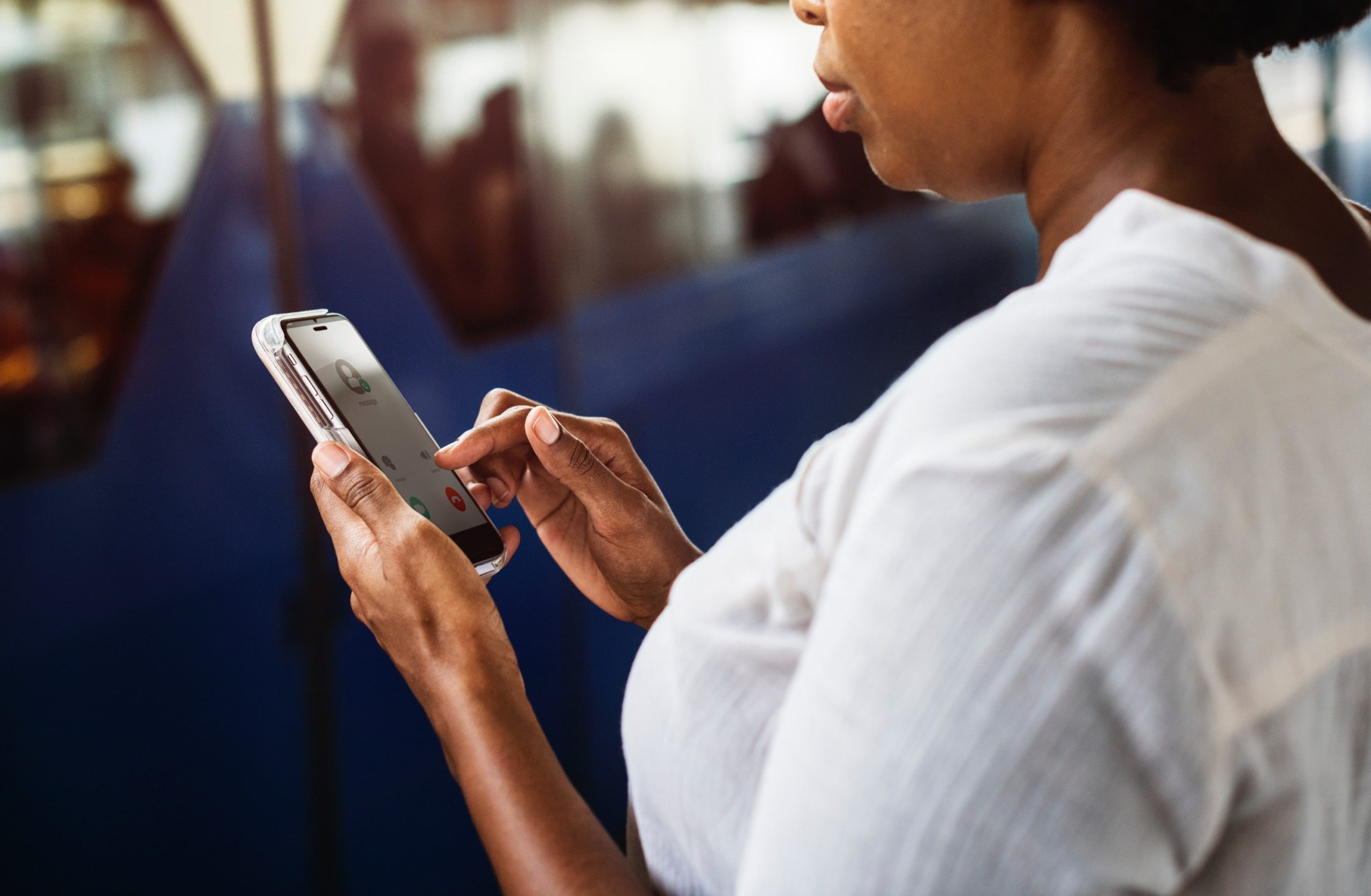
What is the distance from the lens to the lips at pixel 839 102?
2.71 ft

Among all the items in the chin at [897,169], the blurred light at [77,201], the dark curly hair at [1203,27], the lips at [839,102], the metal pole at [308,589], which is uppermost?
the dark curly hair at [1203,27]

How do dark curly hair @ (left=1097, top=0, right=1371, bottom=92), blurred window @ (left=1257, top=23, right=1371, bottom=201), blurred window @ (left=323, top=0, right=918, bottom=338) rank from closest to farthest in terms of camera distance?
dark curly hair @ (left=1097, top=0, right=1371, bottom=92) → blurred window @ (left=323, top=0, right=918, bottom=338) → blurred window @ (left=1257, top=23, right=1371, bottom=201)

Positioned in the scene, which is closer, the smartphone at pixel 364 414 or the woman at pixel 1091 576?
the woman at pixel 1091 576

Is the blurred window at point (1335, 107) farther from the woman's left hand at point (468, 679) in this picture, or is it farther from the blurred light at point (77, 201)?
the woman's left hand at point (468, 679)

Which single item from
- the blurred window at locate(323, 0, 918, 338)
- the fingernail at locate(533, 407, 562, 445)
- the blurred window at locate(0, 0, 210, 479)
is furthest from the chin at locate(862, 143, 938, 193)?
the blurred window at locate(323, 0, 918, 338)

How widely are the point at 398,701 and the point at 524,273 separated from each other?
959 millimetres

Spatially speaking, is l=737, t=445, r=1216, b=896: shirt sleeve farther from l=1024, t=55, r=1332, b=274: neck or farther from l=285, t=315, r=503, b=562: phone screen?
l=285, t=315, r=503, b=562: phone screen

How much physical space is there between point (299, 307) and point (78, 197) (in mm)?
395

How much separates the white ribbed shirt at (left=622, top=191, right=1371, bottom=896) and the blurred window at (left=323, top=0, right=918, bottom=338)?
6.13ft

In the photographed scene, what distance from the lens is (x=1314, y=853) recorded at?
57 cm

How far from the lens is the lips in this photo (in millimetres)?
826

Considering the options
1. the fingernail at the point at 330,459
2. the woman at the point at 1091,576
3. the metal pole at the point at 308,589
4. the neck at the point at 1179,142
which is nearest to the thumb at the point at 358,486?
the fingernail at the point at 330,459

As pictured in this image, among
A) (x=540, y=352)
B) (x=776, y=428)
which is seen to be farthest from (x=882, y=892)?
(x=776, y=428)

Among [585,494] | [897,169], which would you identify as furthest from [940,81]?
[585,494]
